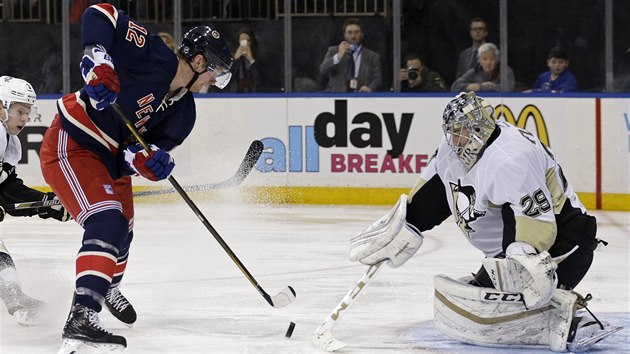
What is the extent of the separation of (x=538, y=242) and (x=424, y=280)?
1557mm

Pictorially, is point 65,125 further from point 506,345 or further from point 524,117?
point 524,117

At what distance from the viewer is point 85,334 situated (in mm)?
3207

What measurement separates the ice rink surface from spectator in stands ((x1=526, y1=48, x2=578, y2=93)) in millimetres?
878

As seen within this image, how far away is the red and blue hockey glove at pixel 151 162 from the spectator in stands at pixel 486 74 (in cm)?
438

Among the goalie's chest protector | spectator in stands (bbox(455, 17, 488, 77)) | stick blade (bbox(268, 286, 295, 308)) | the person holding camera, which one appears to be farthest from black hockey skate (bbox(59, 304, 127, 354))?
spectator in stands (bbox(455, 17, 488, 77))

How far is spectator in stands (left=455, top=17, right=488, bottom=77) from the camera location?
7.59 meters

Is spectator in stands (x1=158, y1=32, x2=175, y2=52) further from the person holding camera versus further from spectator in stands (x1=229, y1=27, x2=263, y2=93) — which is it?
the person holding camera

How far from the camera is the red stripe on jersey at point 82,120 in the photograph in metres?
3.57

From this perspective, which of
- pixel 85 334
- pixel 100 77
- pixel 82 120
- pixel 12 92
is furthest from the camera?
pixel 12 92

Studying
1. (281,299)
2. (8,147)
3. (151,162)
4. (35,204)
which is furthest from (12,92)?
(281,299)

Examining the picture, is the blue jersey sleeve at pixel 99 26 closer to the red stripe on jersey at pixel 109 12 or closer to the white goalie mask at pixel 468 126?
the red stripe on jersey at pixel 109 12

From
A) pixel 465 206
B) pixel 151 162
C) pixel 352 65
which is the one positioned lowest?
pixel 465 206

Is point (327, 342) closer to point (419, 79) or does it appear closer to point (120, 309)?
point (120, 309)

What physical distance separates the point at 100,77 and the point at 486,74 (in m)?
4.62
